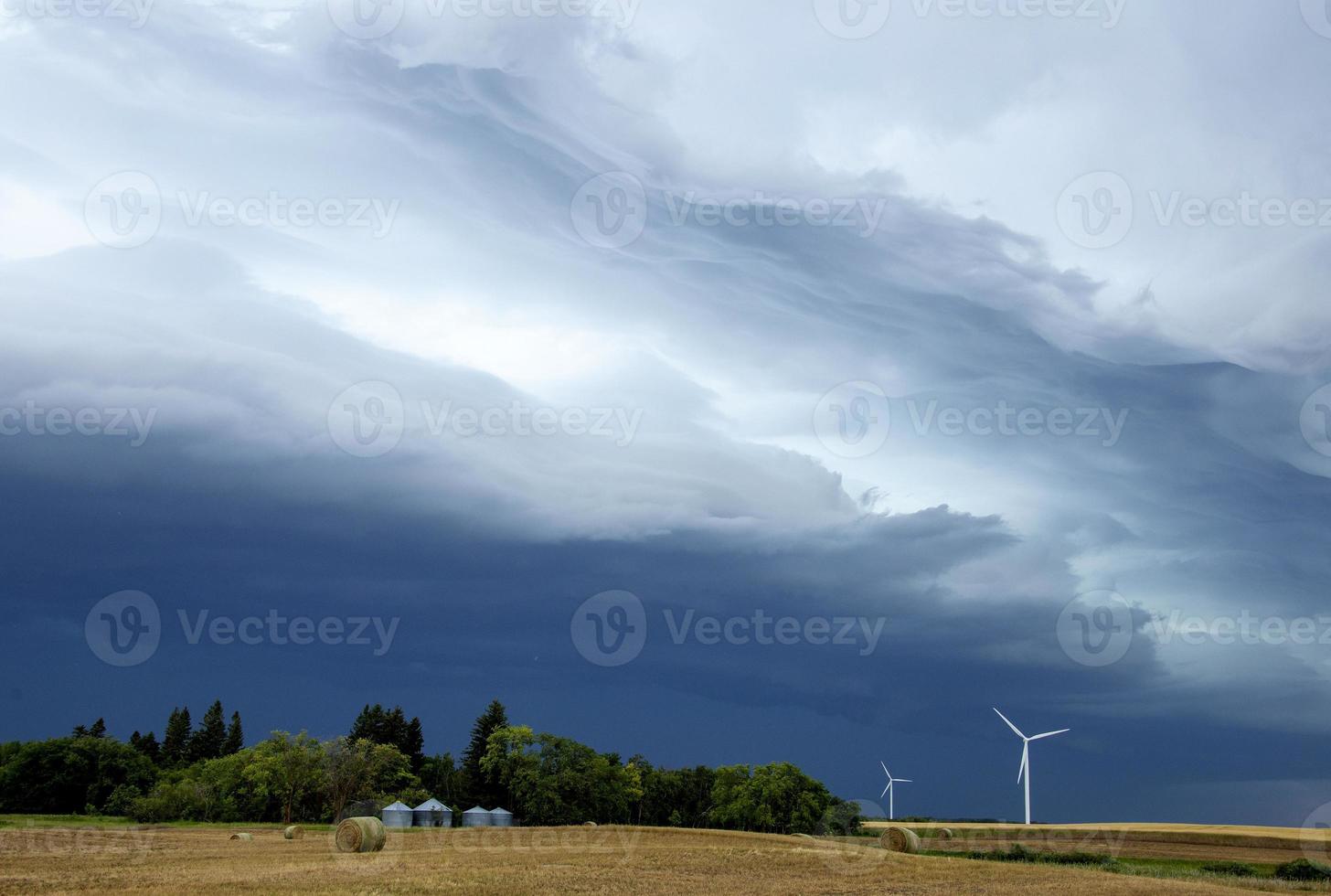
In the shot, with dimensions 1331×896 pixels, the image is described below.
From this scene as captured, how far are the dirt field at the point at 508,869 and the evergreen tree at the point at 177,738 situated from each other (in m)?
127

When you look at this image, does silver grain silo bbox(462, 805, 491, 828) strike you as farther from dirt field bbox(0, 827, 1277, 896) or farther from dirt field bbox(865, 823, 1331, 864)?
dirt field bbox(865, 823, 1331, 864)

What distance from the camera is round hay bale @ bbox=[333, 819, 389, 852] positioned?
56312 mm

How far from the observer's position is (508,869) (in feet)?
149

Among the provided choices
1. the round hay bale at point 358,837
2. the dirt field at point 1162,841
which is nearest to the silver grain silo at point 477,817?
the dirt field at point 1162,841

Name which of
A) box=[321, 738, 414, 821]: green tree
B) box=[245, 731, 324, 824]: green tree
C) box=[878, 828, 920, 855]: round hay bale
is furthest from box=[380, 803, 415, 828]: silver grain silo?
box=[878, 828, 920, 855]: round hay bale

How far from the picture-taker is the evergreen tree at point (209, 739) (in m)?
185

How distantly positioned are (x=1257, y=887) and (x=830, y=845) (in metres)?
26.5

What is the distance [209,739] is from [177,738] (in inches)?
308

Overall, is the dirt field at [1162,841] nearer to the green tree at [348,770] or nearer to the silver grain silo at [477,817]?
the silver grain silo at [477,817]

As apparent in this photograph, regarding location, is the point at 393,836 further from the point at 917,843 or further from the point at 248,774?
the point at 248,774

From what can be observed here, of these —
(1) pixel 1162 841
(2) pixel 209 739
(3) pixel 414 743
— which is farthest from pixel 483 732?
(1) pixel 1162 841

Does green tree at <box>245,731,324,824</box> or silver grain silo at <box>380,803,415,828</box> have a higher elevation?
green tree at <box>245,731,324,824</box>

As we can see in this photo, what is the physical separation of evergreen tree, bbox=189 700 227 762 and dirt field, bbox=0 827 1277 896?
12419 cm

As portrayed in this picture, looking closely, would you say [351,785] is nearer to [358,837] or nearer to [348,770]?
[348,770]
